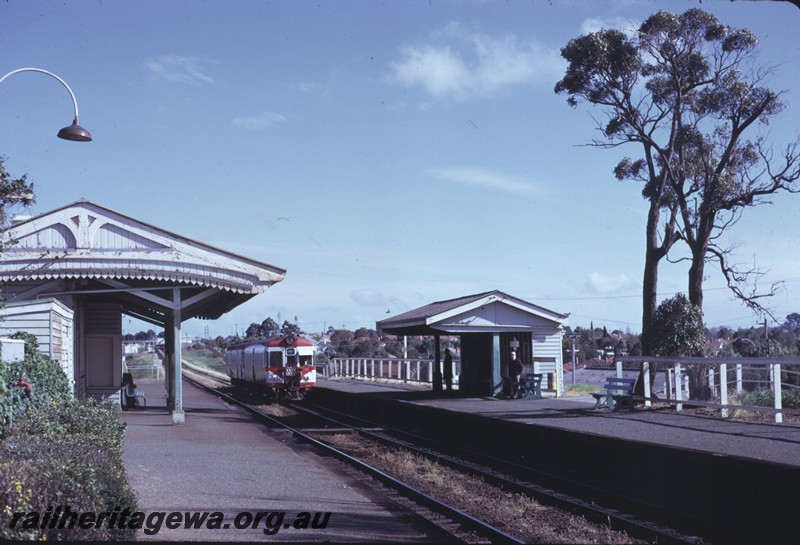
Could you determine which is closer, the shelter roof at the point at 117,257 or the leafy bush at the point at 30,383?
the leafy bush at the point at 30,383

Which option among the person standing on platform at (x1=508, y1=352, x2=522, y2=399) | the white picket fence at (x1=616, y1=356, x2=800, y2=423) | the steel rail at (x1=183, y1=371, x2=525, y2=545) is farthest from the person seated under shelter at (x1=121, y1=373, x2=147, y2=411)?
the white picket fence at (x1=616, y1=356, x2=800, y2=423)

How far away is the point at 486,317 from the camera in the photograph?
22094 millimetres

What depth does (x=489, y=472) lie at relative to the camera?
1290 cm

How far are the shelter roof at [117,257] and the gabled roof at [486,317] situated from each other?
460 cm

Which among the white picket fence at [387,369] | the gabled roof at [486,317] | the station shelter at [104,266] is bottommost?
the white picket fence at [387,369]

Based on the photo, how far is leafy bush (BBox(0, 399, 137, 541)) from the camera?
507cm

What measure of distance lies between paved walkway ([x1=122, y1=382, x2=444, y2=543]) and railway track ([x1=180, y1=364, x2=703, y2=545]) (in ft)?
2.10

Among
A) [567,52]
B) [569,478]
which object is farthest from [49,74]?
[567,52]

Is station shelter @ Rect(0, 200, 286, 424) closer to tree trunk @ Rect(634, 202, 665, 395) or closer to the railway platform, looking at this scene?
the railway platform

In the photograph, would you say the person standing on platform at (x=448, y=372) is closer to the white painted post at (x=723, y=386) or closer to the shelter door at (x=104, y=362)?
the shelter door at (x=104, y=362)

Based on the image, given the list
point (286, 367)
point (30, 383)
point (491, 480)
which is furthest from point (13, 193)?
point (286, 367)

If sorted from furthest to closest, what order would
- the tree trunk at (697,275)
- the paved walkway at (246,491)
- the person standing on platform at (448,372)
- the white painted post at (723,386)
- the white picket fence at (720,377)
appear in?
1. the person standing on platform at (448,372)
2. the tree trunk at (697,275)
3. the white painted post at (723,386)
4. the white picket fence at (720,377)
5. the paved walkway at (246,491)

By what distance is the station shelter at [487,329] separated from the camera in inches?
851

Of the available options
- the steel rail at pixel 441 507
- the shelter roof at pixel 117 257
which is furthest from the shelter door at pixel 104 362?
the steel rail at pixel 441 507
